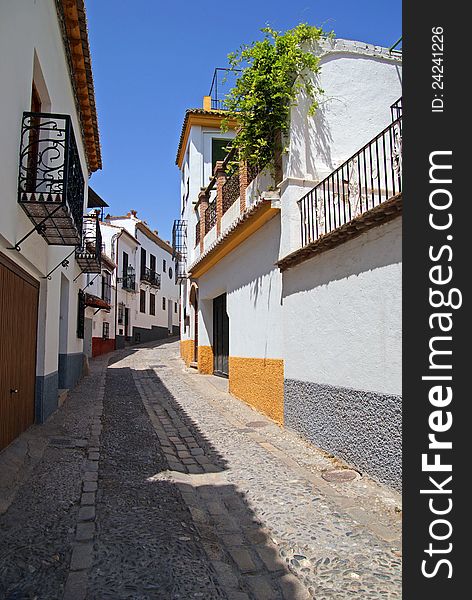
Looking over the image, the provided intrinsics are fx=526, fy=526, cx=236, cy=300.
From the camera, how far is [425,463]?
295 cm

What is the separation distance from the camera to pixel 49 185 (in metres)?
6.03

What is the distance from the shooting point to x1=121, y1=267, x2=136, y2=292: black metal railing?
97.3ft

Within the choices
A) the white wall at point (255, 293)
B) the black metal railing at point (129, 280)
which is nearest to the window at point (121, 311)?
the black metal railing at point (129, 280)

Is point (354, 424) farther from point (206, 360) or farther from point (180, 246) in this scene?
point (180, 246)

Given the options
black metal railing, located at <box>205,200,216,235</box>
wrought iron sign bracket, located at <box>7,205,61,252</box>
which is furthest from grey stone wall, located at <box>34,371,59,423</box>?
black metal railing, located at <box>205,200,216,235</box>

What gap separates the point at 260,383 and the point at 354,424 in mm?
3826

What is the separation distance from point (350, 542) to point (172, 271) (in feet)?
127

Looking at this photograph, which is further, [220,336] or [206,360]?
[206,360]

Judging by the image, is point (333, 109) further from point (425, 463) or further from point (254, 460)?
point (425, 463)

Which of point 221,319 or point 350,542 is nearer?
point 350,542

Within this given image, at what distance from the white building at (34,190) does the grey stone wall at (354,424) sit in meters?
3.65

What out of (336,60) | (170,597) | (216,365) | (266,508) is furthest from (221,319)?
(170,597)

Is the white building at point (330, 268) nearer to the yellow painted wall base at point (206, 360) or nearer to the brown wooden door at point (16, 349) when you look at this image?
the yellow painted wall base at point (206, 360)

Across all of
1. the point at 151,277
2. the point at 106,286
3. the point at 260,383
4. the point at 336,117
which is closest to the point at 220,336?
the point at 260,383
